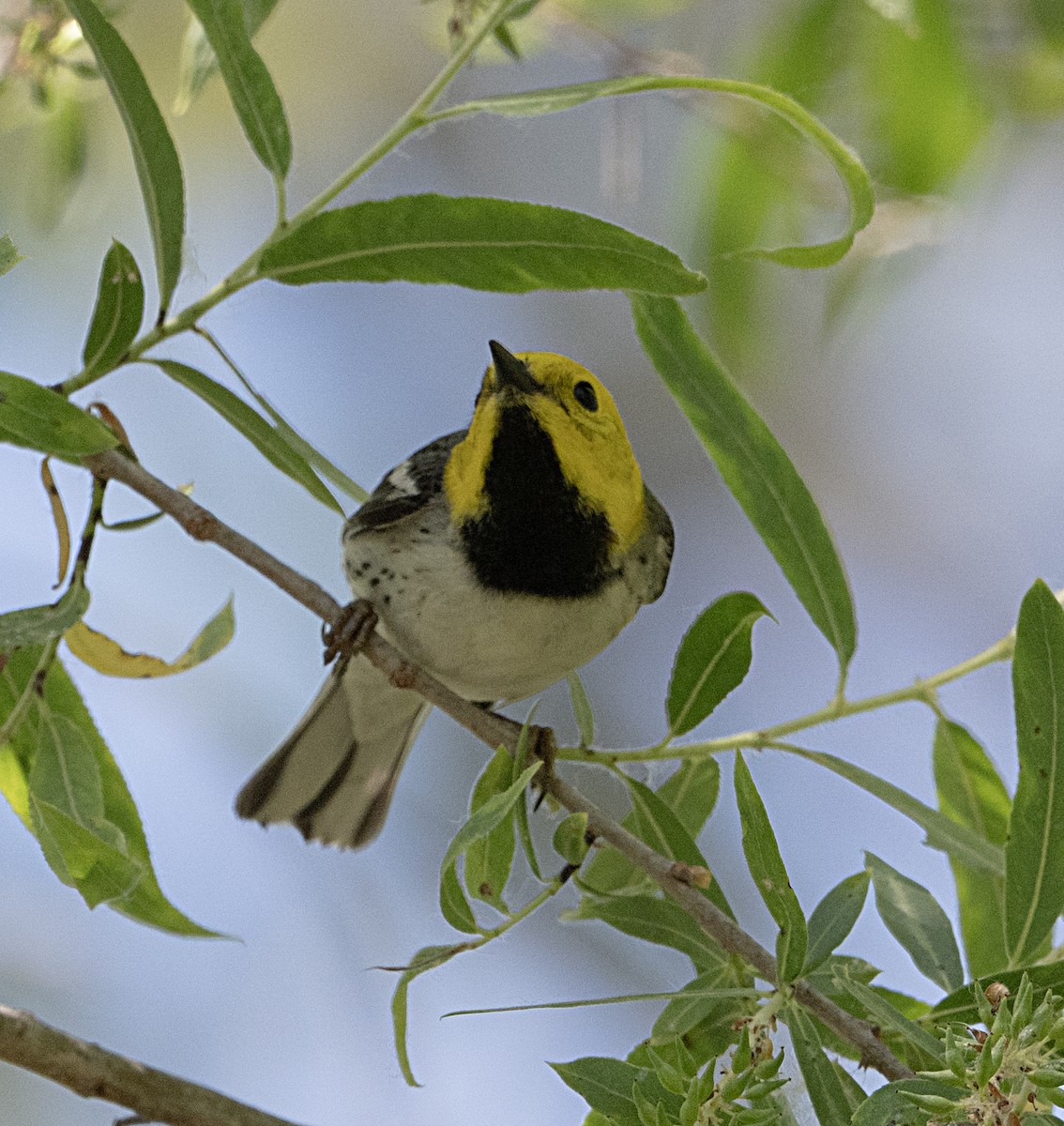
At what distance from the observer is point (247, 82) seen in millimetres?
1699

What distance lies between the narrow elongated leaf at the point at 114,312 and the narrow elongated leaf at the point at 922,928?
3.46ft

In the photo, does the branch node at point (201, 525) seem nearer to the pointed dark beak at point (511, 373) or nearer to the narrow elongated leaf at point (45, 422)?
the narrow elongated leaf at point (45, 422)

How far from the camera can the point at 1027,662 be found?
161cm

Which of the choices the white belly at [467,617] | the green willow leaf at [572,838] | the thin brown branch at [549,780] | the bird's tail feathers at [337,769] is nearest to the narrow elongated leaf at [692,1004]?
the thin brown branch at [549,780]

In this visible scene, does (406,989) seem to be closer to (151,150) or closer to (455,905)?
(455,905)

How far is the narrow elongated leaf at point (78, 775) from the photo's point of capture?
1709mm

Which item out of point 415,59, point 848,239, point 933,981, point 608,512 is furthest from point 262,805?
point 415,59

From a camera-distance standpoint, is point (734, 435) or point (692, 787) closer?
point (734, 435)

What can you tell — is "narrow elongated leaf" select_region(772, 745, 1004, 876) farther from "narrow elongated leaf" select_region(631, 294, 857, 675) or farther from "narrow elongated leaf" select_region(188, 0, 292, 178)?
"narrow elongated leaf" select_region(188, 0, 292, 178)

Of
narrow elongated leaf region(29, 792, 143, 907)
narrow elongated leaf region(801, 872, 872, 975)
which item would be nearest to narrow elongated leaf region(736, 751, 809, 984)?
narrow elongated leaf region(801, 872, 872, 975)

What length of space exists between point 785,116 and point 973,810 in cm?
103

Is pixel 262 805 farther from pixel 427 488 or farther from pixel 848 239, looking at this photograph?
pixel 848 239

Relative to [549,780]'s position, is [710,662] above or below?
above

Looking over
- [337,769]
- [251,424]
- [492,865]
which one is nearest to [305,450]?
[251,424]
